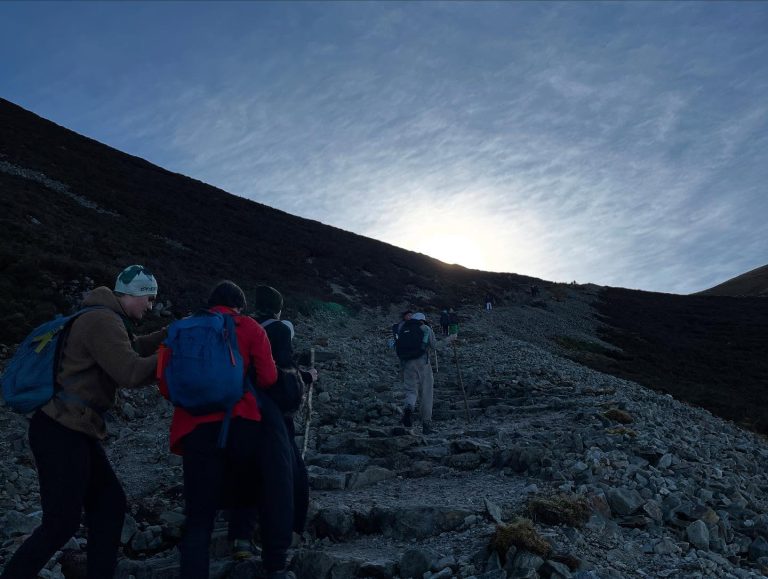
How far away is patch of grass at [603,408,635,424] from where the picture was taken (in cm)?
1052

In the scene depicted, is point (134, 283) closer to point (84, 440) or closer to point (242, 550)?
point (84, 440)

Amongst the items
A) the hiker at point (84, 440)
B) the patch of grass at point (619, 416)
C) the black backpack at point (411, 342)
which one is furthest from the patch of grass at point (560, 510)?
the black backpack at point (411, 342)

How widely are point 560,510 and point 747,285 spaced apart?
109906 millimetres

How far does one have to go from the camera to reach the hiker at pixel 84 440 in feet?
12.3

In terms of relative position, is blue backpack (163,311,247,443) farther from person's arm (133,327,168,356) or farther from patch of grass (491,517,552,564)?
patch of grass (491,517,552,564)

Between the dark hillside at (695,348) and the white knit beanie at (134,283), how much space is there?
18224 millimetres

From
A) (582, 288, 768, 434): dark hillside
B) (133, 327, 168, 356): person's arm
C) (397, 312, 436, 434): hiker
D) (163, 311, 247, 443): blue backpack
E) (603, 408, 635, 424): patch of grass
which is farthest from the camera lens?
(582, 288, 768, 434): dark hillside

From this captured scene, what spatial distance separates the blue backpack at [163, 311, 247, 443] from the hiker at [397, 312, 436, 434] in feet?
25.6

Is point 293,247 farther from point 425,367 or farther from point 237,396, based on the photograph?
point 237,396

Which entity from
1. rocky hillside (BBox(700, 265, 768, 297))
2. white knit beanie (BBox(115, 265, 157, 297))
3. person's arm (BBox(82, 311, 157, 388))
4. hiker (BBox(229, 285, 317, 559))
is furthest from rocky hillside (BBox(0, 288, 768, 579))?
rocky hillside (BBox(700, 265, 768, 297))

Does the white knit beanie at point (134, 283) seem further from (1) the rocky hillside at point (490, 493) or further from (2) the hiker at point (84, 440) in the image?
(1) the rocky hillside at point (490, 493)

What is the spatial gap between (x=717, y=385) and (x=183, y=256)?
81.6ft

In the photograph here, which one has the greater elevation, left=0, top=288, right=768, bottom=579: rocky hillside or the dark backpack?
the dark backpack

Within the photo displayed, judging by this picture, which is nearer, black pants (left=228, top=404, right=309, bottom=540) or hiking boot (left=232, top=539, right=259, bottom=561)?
hiking boot (left=232, top=539, right=259, bottom=561)
